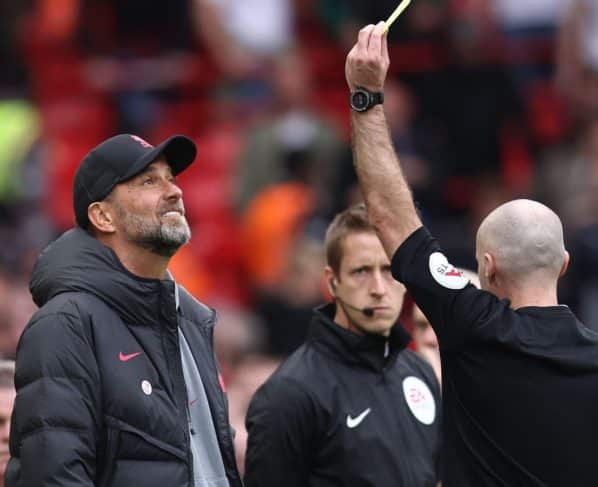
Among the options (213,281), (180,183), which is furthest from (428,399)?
(180,183)

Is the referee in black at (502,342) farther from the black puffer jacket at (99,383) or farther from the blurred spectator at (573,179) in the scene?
the blurred spectator at (573,179)

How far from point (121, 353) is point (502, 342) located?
123cm

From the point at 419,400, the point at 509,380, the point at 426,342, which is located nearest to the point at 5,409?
the point at 419,400

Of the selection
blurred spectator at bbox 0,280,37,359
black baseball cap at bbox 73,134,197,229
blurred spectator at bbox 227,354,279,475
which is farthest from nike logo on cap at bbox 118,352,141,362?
blurred spectator at bbox 227,354,279,475

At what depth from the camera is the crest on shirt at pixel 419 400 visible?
594cm

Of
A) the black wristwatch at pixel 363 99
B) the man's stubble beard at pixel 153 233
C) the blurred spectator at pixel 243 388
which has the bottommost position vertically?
the blurred spectator at pixel 243 388

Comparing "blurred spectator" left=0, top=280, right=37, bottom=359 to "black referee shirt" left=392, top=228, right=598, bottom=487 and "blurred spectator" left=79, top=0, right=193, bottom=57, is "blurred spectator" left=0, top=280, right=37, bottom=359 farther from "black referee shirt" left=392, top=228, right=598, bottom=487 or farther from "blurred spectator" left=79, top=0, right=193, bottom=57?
"black referee shirt" left=392, top=228, right=598, bottom=487

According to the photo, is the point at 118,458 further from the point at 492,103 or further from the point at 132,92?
the point at 132,92

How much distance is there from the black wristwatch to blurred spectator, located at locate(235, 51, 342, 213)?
19.1 feet

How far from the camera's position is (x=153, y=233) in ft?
17.2

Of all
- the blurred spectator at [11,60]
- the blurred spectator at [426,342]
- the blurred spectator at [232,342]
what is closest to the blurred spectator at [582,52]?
the blurred spectator at [232,342]

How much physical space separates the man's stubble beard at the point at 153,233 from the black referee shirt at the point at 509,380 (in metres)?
0.86

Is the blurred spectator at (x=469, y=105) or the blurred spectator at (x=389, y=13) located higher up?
the blurred spectator at (x=389, y=13)

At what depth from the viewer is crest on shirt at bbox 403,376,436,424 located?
A: 234 inches
